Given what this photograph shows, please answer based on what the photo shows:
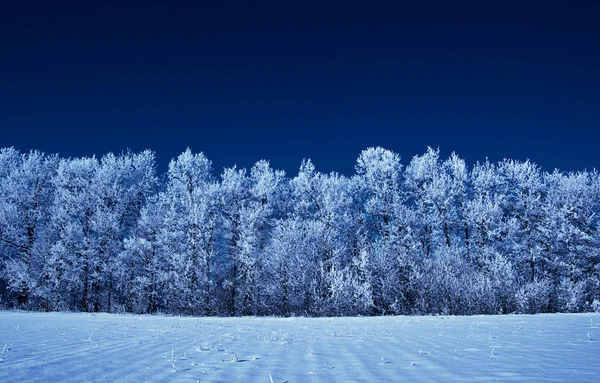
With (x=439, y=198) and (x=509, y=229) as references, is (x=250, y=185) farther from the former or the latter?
(x=509, y=229)

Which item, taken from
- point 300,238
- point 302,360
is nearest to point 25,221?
point 300,238

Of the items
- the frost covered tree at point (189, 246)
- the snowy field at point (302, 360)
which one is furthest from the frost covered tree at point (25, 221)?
the snowy field at point (302, 360)

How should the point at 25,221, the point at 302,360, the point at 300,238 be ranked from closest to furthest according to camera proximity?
the point at 302,360
the point at 300,238
the point at 25,221

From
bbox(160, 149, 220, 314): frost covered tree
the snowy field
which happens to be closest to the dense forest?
bbox(160, 149, 220, 314): frost covered tree

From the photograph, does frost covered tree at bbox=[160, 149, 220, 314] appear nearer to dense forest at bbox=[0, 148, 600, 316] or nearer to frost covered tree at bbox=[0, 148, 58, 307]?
dense forest at bbox=[0, 148, 600, 316]

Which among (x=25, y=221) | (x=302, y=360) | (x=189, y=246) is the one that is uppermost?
(x=25, y=221)

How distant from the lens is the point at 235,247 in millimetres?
25172

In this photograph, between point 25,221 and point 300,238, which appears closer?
point 300,238

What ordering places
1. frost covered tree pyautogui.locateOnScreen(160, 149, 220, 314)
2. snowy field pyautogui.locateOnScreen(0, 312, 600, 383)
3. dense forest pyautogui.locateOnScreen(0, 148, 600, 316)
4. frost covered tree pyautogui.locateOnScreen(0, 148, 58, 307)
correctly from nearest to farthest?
snowy field pyautogui.locateOnScreen(0, 312, 600, 383)
dense forest pyautogui.locateOnScreen(0, 148, 600, 316)
frost covered tree pyautogui.locateOnScreen(160, 149, 220, 314)
frost covered tree pyautogui.locateOnScreen(0, 148, 58, 307)

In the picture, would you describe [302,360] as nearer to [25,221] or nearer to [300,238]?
[300,238]

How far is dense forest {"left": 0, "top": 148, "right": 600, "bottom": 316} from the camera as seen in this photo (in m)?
20.8

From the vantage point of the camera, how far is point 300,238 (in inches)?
920

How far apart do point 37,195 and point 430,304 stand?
2786cm

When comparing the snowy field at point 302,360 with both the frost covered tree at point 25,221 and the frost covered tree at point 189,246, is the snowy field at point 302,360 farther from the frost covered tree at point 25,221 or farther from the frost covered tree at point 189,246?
the frost covered tree at point 25,221
